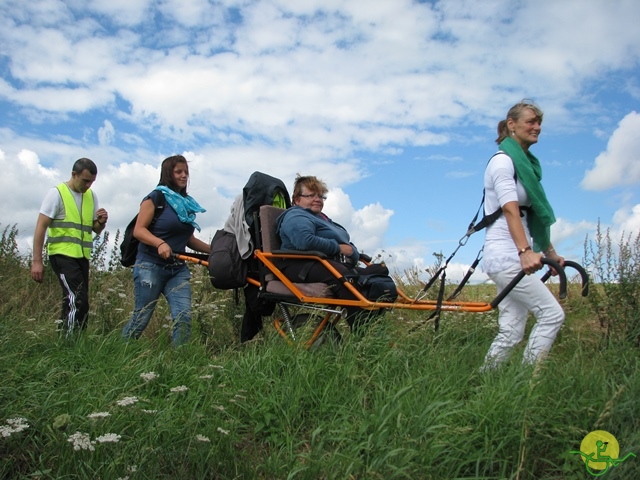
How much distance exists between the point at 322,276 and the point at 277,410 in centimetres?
157

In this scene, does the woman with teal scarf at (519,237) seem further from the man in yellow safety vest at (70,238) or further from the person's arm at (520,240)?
the man in yellow safety vest at (70,238)

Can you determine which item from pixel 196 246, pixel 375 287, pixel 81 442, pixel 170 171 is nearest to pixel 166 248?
pixel 196 246

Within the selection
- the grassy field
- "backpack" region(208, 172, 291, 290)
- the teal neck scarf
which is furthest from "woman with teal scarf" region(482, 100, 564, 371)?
the teal neck scarf

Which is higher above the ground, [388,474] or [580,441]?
[580,441]

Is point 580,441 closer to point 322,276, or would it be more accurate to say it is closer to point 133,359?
point 322,276

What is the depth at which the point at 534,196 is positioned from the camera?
14.0 ft

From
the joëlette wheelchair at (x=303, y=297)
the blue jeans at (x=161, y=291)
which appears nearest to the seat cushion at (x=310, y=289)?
the joëlette wheelchair at (x=303, y=297)

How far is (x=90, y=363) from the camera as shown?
4.71 meters

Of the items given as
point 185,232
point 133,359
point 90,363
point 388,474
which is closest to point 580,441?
point 388,474

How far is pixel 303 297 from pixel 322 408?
4.60 ft

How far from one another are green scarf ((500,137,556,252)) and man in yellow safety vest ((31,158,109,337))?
163 inches

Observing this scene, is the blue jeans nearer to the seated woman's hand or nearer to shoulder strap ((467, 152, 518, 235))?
the seated woman's hand

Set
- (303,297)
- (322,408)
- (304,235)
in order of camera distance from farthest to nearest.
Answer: (304,235), (303,297), (322,408)

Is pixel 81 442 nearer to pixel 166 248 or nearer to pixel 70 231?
pixel 166 248
